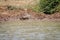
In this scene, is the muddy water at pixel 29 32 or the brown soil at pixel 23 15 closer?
the muddy water at pixel 29 32

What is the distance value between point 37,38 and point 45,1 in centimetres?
807

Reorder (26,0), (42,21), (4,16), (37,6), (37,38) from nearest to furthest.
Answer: (37,38), (42,21), (4,16), (37,6), (26,0)

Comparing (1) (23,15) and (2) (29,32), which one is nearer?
(2) (29,32)

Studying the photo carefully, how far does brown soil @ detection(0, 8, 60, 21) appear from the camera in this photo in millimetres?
17219

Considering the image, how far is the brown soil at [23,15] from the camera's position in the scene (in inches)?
678

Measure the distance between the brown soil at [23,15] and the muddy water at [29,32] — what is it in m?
2.12

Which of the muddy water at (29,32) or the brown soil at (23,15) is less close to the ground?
the brown soil at (23,15)

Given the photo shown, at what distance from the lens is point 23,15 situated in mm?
17703

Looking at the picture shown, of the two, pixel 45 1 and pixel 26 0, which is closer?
pixel 45 1

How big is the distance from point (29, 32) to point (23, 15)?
16.6 feet

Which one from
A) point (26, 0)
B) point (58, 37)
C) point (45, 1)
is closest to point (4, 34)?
point (58, 37)

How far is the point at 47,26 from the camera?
1423 cm

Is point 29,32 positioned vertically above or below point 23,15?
below

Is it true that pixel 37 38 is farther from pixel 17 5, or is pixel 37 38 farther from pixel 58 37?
pixel 17 5
